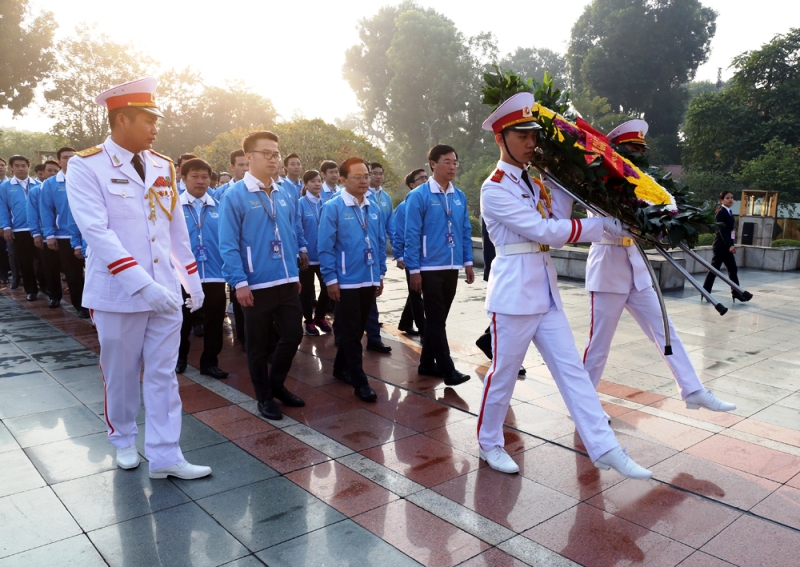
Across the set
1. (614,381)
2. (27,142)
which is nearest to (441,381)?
(614,381)

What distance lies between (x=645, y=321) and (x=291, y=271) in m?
2.50

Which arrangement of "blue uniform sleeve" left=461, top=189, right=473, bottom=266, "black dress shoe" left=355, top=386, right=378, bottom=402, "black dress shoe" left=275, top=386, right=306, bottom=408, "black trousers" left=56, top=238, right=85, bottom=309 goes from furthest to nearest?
"black trousers" left=56, top=238, right=85, bottom=309, "blue uniform sleeve" left=461, top=189, right=473, bottom=266, "black dress shoe" left=355, top=386, right=378, bottom=402, "black dress shoe" left=275, top=386, right=306, bottom=408

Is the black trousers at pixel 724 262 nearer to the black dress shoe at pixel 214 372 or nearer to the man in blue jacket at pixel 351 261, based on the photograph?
the man in blue jacket at pixel 351 261

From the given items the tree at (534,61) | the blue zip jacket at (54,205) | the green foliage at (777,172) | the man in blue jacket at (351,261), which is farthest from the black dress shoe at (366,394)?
the tree at (534,61)

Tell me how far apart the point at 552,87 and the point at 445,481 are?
2.50 meters

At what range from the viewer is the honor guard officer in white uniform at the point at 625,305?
167 inches

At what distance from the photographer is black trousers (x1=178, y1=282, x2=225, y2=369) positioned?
5715 millimetres

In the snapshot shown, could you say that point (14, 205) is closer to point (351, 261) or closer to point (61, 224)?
point (61, 224)

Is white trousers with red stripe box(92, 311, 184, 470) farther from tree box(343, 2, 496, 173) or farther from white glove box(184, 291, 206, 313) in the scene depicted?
tree box(343, 2, 496, 173)

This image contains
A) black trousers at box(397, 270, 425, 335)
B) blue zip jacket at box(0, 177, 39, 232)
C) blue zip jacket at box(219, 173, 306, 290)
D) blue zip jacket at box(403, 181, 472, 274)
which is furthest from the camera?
blue zip jacket at box(0, 177, 39, 232)

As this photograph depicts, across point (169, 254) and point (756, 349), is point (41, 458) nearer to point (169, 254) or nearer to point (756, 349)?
point (169, 254)

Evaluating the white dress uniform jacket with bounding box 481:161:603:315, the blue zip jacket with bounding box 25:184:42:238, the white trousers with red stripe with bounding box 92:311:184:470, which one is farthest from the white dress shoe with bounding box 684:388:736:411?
the blue zip jacket with bounding box 25:184:42:238

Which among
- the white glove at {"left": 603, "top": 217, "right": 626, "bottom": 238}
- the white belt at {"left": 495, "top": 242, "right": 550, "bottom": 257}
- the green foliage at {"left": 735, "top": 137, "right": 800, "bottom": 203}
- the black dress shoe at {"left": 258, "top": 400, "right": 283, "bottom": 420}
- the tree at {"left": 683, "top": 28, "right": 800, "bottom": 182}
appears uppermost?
the tree at {"left": 683, "top": 28, "right": 800, "bottom": 182}

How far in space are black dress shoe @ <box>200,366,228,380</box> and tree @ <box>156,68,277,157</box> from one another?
34402 mm
